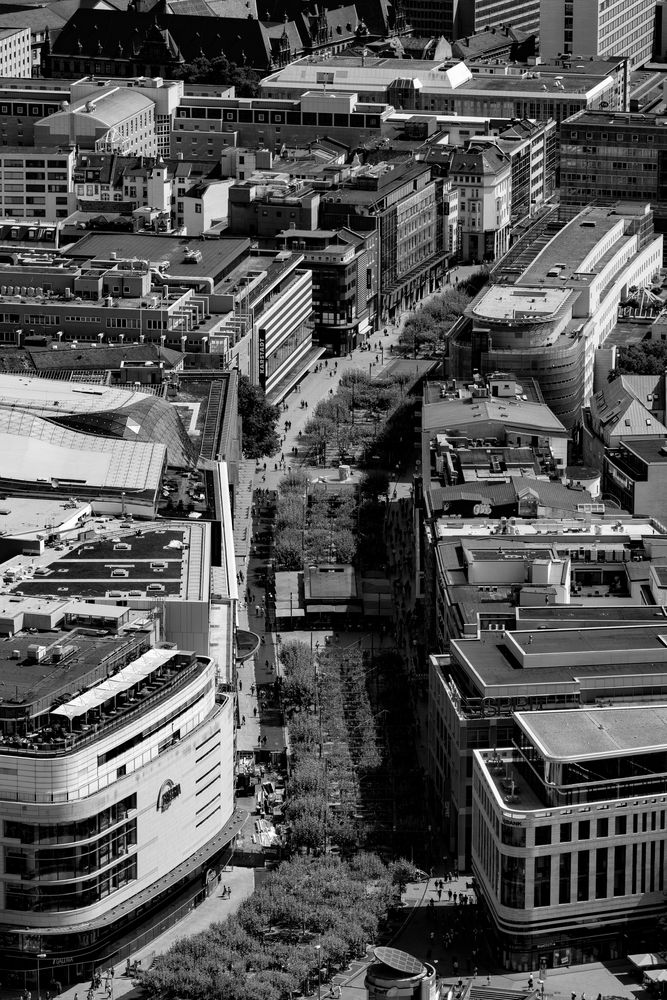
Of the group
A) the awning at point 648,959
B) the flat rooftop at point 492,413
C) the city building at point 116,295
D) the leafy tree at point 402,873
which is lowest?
the leafy tree at point 402,873

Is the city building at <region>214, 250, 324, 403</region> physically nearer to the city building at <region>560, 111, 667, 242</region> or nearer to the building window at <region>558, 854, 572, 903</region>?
the city building at <region>560, 111, 667, 242</region>

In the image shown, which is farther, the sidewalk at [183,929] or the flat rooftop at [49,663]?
the flat rooftop at [49,663]

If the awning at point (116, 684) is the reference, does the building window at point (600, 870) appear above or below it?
below

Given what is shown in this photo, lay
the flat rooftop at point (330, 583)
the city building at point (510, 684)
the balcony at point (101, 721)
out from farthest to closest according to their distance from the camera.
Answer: the flat rooftop at point (330, 583), the city building at point (510, 684), the balcony at point (101, 721)

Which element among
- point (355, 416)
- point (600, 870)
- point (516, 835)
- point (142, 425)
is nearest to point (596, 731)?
point (600, 870)

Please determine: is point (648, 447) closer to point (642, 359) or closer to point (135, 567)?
point (642, 359)

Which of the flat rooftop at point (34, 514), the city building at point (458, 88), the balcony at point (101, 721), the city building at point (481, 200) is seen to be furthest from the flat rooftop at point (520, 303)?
the city building at point (458, 88)

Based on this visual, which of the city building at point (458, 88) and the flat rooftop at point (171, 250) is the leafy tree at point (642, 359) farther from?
the city building at point (458, 88)
